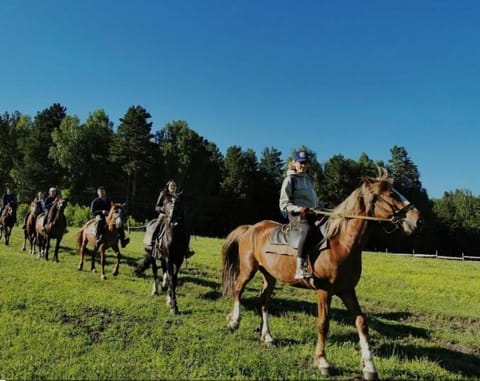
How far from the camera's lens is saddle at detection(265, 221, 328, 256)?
702 centimetres

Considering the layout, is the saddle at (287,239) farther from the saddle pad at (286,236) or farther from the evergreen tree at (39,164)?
the evergreen tree at (39,164)

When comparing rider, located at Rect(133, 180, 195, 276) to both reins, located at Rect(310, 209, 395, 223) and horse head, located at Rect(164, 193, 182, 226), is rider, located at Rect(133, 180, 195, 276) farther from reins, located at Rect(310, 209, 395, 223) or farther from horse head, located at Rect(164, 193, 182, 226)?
reins, located at Rect(310, 209, 395, 223)

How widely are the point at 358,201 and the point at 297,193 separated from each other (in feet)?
3.98

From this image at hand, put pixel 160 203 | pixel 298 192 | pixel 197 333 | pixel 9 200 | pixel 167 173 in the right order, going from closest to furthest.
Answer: pixel 298 192 → pixel 197 333 → pixel 160 203 → pixel 9 200 → pixel 167 173

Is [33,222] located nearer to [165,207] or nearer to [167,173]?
[165,207]

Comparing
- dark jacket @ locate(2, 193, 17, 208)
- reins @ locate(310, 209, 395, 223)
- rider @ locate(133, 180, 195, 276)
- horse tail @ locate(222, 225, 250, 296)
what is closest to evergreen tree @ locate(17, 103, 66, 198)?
dark jacket @ locate(2, 193, 17, 208)

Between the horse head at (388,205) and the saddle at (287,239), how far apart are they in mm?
893

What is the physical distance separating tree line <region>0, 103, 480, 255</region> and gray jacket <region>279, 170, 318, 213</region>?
5120cm

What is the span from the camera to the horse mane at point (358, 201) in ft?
21.4

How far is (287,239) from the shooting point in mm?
7648

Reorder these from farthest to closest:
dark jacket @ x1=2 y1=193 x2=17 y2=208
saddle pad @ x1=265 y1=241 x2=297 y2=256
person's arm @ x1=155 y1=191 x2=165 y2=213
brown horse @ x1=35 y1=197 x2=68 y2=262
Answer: dark jacket @ x1=2 y1=193 x2=17 y2=208
brown horse @ x1=35 y1=197 x2=68 y2=262
person's arm @ x1=155 y1=191 x2=165 y2=213
saddle pad @ x1=265 y1=241 x2=297 y2=256

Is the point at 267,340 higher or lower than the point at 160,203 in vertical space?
lower

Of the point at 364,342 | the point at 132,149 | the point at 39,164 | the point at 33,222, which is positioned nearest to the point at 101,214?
the point at 33,222

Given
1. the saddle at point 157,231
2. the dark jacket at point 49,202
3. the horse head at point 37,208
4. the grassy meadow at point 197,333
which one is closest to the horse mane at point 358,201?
the grassy meadow at point 197,333
